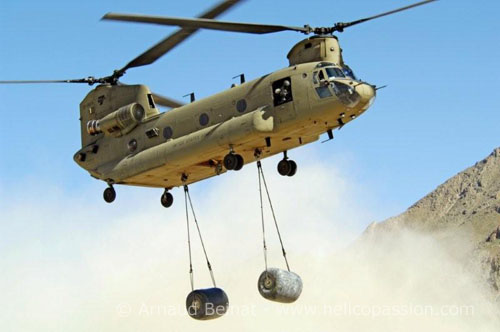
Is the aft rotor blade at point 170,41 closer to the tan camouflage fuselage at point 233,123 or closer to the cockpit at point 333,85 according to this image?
the tan camouflage fuselage at point 233,123

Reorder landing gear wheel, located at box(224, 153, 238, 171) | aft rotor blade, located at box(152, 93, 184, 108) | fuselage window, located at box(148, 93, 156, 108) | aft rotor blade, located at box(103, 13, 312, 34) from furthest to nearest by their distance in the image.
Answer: aft rotor blade, located at box(152, 93, 184, 108), fuselage window, located at box(148, 93, 156, 108), landing gear wheel, located at box(224, 153, 238, 171), aft rotor blade, located at box(103, 13, 312, 34)

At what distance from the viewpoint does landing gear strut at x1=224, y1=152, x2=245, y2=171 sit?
26.5 m

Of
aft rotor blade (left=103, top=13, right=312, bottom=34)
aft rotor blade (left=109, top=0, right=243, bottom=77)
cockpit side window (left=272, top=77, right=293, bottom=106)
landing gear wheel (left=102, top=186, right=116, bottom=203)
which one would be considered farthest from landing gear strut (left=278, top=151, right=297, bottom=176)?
landing gear wheel (left=102, top=186, right=116, bottom=203)

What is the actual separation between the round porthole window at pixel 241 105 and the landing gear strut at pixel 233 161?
1.27 m

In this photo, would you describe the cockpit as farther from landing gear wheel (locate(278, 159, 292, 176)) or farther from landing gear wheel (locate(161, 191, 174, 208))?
landing gear wheel (locate(161, 191, 174, 208))

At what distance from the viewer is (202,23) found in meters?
25.2

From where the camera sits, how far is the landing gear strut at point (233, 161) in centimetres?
2653

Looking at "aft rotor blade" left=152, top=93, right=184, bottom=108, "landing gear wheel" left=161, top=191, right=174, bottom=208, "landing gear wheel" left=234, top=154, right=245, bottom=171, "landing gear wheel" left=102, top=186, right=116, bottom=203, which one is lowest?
"landing gear wheel" left=234, top=154, right=245, bottom=171

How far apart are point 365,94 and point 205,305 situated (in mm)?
8383

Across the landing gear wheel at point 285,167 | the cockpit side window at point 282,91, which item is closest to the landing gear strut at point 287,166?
the landing gear wheel at point 285,167

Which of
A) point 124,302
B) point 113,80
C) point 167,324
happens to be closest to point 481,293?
point 167,324

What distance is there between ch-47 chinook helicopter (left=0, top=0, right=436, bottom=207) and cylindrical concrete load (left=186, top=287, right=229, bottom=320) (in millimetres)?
3078

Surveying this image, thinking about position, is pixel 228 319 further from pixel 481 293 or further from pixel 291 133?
pixel 291 133

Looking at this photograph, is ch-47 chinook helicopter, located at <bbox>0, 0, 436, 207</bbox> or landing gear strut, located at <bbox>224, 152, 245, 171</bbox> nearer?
ch-47 chinook helicopter, located at <bbox>0, 0, 436, 207</bbox>
